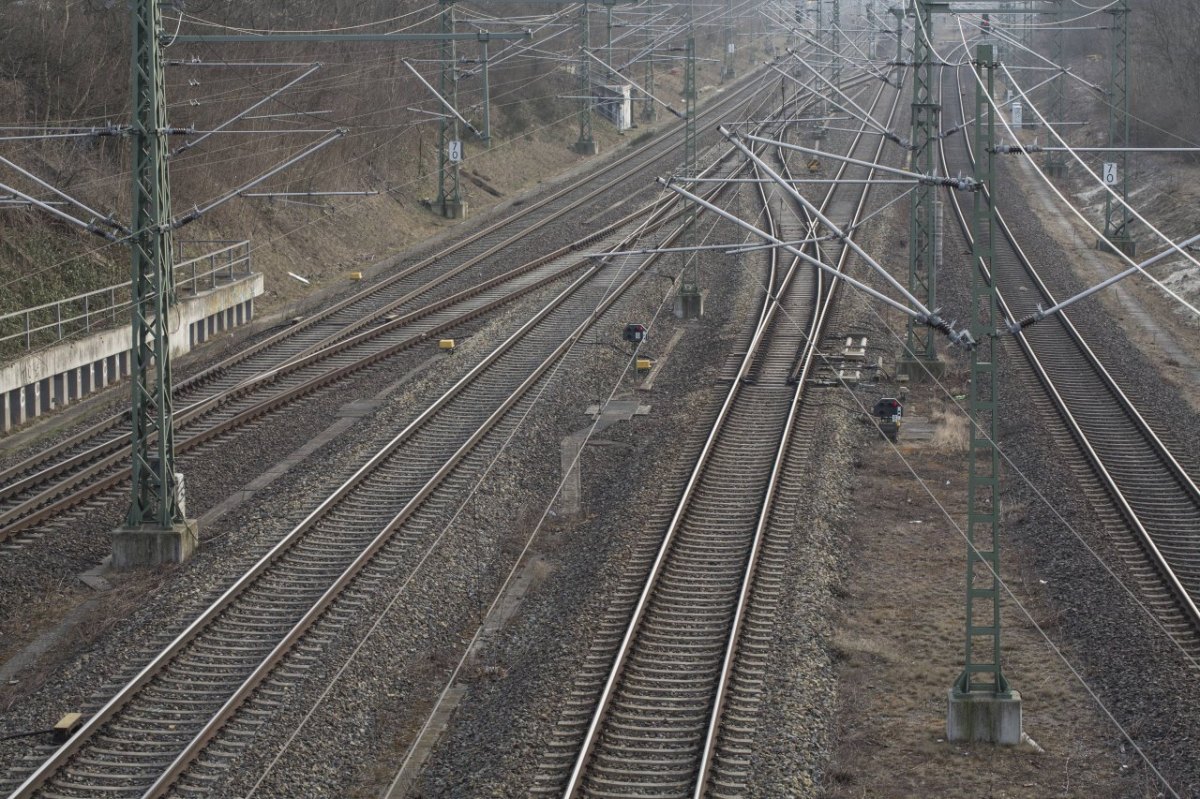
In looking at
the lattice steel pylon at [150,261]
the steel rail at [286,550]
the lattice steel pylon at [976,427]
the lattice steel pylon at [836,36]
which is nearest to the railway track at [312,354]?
the lattice steel pylon at [150,261]

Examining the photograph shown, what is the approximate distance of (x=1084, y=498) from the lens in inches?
713

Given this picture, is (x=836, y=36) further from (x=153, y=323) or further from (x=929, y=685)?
(x=929, y=685)

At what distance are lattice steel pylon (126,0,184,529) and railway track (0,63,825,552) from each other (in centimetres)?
182

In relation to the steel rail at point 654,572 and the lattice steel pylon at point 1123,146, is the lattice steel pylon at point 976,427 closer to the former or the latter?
the steel rail at point 654,572

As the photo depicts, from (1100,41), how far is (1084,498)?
2619 inches

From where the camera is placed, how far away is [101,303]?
2788 cm

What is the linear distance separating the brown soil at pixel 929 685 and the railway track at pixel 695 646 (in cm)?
88

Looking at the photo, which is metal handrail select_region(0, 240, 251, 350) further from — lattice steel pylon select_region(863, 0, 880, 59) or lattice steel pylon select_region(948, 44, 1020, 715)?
lattice steel pylon select_region(863, 0, 880, 59)

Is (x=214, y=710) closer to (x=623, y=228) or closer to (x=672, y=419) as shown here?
(x=672, y=419)

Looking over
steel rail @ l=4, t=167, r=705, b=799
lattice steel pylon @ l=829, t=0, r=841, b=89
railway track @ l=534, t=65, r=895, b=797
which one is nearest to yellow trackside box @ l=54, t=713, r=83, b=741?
steel rail @ l=4, t=167, r=705, b=799

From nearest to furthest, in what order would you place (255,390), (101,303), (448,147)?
(255,390) < (101,303) < (448,147)

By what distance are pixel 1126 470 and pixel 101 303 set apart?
18623 mm

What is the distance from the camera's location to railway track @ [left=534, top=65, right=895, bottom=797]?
37.8ft

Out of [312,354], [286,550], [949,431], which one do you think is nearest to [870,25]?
[312,354]
